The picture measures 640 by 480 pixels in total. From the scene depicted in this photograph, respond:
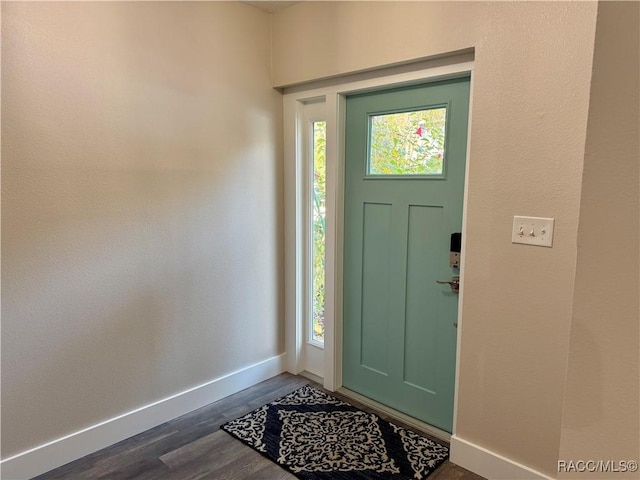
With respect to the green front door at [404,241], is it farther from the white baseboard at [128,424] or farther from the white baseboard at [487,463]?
the white baseboard at [128,424]

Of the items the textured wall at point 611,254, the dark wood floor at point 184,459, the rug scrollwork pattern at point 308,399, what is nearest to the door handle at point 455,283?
the dark wood floor at point 184,459

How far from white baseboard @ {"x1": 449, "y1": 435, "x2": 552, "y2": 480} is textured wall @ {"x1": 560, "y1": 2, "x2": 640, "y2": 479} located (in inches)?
60.5

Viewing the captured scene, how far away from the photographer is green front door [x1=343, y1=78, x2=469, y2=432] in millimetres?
2203

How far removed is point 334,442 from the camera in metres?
2.25

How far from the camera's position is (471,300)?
6.56 feet

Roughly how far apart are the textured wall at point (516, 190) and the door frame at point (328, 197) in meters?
0.15

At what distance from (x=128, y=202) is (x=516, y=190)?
185cm

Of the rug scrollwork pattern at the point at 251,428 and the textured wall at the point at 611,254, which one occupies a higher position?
the textured wall at the point at 611,254

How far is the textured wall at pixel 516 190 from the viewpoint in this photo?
166 cm

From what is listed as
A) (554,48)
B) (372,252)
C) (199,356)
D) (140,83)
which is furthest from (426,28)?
(199,356)

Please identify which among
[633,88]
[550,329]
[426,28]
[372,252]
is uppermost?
[426,28]

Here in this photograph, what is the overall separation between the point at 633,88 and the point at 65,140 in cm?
212

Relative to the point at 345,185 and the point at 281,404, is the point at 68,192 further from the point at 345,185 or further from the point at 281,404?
the point at 281,404

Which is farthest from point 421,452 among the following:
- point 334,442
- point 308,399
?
point 308,399
